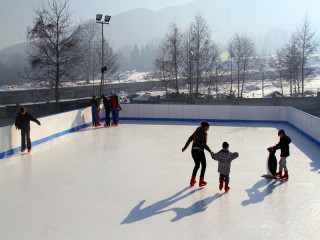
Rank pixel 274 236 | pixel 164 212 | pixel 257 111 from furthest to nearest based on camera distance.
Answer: pixel 257 111 → pixel 164 212 → pixel 274 236

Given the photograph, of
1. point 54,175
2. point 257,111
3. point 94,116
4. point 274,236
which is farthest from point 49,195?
point 257,111

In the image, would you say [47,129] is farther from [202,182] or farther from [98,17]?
[98,17]

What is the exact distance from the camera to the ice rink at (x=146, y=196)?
524 centimetres

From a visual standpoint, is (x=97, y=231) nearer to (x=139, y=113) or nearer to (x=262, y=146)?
(x=262, y=146)

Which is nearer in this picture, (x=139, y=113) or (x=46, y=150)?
(x=46, y=150)

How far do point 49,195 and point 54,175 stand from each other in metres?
1.52

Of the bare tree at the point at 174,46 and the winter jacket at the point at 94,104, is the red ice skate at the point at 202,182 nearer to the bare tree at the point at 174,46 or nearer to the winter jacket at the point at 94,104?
the winter jacket at the point at 94,104

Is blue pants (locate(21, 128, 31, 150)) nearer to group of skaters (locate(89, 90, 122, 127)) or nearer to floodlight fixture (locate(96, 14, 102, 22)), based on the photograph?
group of skaters (locate(89, 90, 122, 127))

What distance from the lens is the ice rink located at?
5.24 meters

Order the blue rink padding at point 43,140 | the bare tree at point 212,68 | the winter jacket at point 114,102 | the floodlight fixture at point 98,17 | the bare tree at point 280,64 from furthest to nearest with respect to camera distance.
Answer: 1. the bare tree at point 280,64
2. the bare tree at point 212,68
3. the floodlight fixture at point 98,17
4. the winter jacket at point 114,102
5. the blue rink padding at point 43,140

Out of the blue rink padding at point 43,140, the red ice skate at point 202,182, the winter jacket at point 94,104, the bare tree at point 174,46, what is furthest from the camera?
the bare tree at point 174,46

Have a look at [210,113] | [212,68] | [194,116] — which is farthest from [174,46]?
[210,113]

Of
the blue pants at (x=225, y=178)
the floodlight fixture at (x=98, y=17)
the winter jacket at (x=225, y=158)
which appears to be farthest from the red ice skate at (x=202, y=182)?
the floodlight fixture at (x=98, y=17)

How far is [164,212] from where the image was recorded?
5961 millimetres
